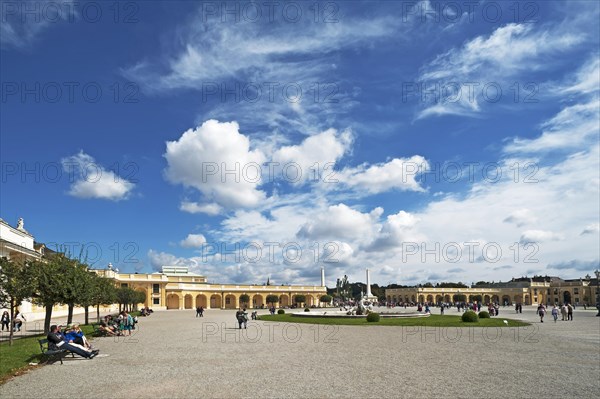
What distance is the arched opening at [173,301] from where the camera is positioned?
318 feet

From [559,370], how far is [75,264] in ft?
79.3

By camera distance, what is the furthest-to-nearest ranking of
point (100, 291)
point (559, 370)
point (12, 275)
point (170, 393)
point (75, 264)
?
point (100, 291)
point (75, 264)
point (12, 275)
point (559, 370)
point (170, 393)

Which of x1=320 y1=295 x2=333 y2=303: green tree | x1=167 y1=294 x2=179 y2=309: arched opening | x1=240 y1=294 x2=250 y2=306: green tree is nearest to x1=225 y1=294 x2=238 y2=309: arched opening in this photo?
x1=240 y1=294 x2=250 y2=306: green tree

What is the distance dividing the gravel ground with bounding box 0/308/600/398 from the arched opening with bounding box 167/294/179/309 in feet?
260

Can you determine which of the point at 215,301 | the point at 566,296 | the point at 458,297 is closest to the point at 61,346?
the point at 215,301

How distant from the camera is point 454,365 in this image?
14.3 meters

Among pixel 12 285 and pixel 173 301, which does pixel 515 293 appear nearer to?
pixel 173 301

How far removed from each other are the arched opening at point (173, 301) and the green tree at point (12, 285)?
77065mm

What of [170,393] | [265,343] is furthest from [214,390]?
[265,343]

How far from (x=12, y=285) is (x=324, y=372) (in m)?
14.2

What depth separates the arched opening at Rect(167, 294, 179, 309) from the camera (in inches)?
3819

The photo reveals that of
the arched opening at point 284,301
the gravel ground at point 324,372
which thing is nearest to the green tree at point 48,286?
the gravel ground at point 324,372

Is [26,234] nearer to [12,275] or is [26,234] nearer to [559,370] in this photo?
[12,275]

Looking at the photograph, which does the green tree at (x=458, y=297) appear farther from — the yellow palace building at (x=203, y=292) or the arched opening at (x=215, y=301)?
the arched opening at (x=215, y=301)
